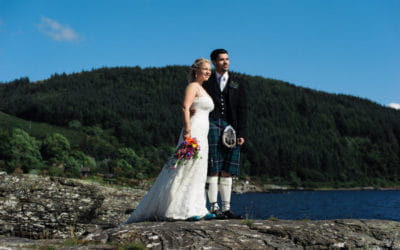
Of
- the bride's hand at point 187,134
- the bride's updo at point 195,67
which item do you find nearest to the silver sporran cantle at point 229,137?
the bride's hand at point 187,134

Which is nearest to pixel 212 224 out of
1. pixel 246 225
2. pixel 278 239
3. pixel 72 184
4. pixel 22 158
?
pixel 246 225

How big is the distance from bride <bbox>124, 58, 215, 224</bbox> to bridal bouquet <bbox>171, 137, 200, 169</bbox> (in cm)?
7

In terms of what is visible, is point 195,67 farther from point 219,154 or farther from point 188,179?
point 188,179

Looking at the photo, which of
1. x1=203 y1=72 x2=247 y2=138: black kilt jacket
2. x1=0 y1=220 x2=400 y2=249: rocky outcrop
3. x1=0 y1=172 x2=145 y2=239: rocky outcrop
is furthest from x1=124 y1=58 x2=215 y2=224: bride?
x1=0 y1=172 x2=145 y2=239: rocky outcrop

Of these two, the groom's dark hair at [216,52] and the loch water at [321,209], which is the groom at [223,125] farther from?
the loch water at [321,209]

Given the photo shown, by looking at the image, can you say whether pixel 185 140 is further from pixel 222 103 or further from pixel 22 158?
pixel 22 158

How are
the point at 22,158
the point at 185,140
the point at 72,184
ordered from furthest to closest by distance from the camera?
1. the point at 22,158
2. the point at 72,184
3. the point at 185,140

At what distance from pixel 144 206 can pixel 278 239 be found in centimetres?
276

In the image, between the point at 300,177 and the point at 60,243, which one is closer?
the point at 60,243

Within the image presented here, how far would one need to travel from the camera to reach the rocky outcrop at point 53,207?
29.6ft

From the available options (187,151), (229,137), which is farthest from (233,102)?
(187,151)

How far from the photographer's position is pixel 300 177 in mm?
197500

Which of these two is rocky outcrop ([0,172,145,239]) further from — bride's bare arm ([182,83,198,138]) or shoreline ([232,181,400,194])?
shoreline ([232,181,400,194])

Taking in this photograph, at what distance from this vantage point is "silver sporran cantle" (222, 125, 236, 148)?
8.04 metres
